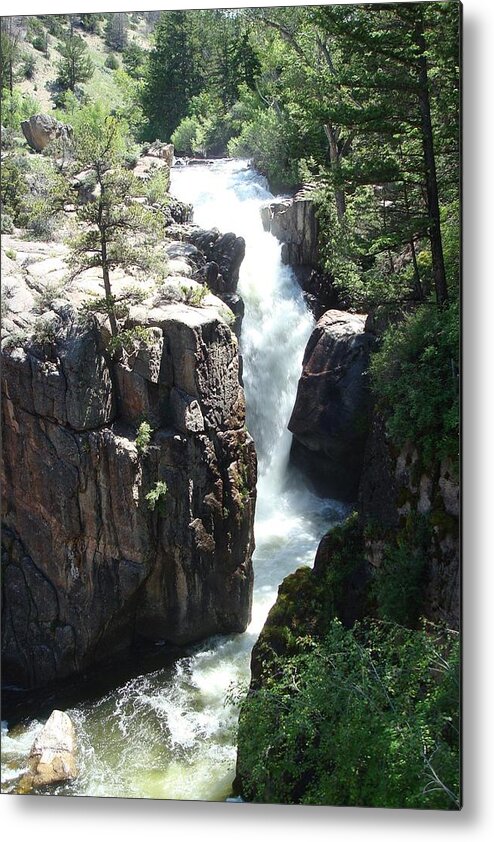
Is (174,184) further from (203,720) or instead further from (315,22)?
(203,720)

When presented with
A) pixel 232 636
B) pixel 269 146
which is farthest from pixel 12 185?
pixel 232 636

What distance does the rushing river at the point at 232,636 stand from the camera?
20.2ft

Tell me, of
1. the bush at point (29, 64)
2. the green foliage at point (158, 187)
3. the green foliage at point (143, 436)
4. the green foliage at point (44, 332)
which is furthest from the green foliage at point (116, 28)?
the green foliage at point (143, 436)

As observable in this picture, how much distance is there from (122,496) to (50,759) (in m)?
2.63

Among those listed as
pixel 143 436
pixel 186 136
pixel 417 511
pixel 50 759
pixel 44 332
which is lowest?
pixel 50 759

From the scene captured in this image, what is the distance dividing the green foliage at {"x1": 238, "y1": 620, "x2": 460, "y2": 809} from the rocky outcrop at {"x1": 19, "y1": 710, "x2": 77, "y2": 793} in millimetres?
1318

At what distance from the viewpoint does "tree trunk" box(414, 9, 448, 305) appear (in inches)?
234

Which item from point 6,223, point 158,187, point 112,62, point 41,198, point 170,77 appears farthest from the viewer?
point 158,187

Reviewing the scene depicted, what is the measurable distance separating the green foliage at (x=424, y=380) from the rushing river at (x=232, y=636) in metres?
1.81

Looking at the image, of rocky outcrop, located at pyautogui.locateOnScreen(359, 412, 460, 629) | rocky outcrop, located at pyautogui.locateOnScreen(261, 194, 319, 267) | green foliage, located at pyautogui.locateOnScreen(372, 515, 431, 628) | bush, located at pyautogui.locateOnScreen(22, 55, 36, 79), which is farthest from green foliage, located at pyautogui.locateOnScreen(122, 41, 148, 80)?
green foliage, located at pyautogui.locateOnScreen(372, 515, 431, 628)

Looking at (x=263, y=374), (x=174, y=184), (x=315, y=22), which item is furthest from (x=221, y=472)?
(x=315, y=22)

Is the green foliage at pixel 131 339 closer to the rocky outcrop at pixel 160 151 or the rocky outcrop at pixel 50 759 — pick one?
the rocky outcrop at pixel 160 151

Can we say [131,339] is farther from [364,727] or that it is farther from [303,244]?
[364,727]

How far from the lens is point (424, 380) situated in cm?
627
